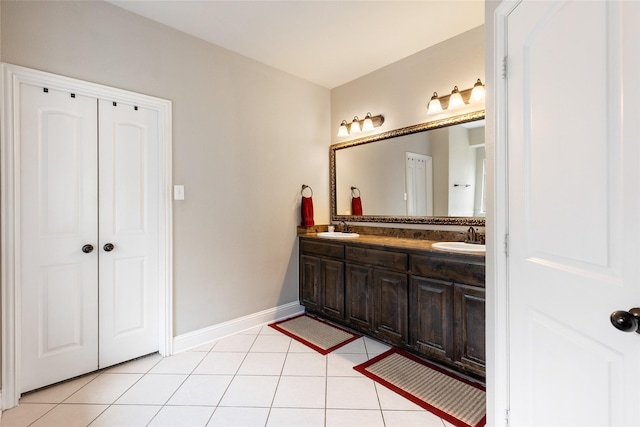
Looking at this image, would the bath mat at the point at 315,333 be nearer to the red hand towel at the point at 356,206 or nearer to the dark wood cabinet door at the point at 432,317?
the dark wood cabinet door at the point at 432,317

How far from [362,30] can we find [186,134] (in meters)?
1.66

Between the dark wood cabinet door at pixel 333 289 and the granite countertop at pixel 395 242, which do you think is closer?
the granite countertop at pixel 395 242

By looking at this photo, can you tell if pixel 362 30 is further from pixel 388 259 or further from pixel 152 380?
pixel 152 380

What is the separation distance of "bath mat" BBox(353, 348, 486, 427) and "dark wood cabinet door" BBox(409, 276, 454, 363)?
0.14 meters

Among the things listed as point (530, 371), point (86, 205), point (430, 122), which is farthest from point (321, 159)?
point (530, 371)

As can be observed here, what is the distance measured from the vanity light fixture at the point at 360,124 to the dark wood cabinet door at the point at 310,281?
4.72ft

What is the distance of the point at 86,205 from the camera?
209 cm

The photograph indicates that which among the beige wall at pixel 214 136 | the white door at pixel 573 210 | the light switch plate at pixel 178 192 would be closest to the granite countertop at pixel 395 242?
the beige wall at pixel 214 136

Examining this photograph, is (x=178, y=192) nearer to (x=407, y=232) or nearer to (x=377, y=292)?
(x=377, y=292)

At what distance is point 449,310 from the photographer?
2059 millimetres

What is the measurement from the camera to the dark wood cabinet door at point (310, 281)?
10.2ft

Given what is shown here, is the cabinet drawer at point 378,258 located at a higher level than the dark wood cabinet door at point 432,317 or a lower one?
higher

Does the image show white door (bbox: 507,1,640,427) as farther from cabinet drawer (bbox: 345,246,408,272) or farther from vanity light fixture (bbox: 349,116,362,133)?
vanity light fixture (bbox: 349,116,362,133)

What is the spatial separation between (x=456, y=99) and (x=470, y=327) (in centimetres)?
174
